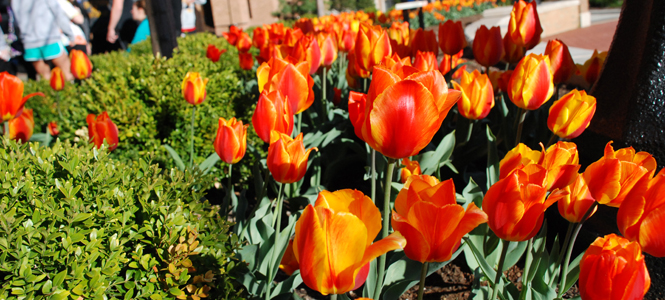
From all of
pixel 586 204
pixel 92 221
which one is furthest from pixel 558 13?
pixel 92 221

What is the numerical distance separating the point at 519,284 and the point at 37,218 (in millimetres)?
1858

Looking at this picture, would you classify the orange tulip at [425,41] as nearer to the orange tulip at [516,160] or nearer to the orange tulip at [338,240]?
the orange tulip at [516,160]

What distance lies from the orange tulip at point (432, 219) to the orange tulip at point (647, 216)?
13.8 inches

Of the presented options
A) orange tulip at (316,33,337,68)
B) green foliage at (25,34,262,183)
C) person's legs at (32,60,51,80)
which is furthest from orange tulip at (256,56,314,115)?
person's legs at (32,60,51,80)

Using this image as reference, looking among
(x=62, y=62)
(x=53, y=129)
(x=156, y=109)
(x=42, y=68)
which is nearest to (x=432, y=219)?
(x=156, y=109)

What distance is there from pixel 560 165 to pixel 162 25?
12.9ft

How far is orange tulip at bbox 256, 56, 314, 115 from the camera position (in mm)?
1692

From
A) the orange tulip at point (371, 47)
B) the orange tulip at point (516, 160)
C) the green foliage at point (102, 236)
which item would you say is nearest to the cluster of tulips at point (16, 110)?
the green foliage at point (102, 236)

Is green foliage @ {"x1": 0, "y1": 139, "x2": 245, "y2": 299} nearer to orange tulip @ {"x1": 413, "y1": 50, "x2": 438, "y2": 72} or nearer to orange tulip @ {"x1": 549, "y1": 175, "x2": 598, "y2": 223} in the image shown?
orange tulip @ {"x1": 549, "y1": 175, "x2": 598, "y2": 223}

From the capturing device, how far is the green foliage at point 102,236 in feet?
4.00

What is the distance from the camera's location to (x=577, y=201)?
125 cm

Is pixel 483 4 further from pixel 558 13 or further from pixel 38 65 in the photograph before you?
pixel 38 65

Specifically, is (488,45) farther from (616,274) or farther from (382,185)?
(616,274)

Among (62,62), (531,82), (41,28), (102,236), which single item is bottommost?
(102,236)
